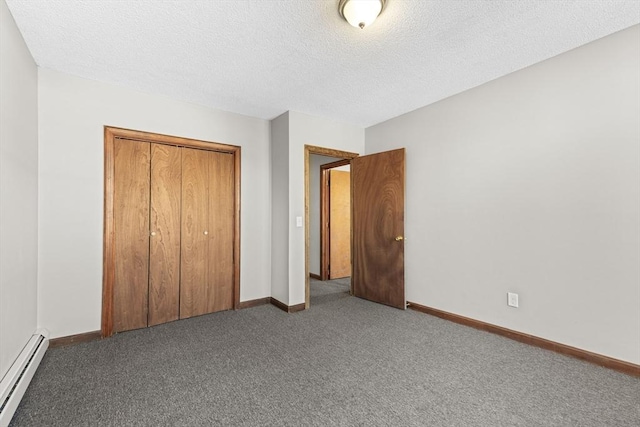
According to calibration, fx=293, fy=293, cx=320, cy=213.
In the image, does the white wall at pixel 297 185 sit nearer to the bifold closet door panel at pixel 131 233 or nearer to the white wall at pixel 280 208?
the white wall at pixel 280 208

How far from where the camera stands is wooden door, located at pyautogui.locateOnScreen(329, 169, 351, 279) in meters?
5.42

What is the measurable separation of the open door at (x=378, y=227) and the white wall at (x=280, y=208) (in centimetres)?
112

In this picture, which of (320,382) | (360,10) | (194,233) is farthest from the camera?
(194,233)

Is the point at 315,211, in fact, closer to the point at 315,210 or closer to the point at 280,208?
the point at 315,210

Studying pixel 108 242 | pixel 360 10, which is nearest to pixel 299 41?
pixel 360 10

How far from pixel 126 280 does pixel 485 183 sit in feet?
12.4

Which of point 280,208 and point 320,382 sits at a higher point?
point 280,208

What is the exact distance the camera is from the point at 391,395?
6.13 feet

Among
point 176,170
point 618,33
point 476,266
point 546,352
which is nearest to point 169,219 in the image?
point 176,170

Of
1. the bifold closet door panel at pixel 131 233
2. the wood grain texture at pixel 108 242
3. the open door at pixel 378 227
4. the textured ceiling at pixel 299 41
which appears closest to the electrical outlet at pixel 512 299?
the open door at pixel 378 227

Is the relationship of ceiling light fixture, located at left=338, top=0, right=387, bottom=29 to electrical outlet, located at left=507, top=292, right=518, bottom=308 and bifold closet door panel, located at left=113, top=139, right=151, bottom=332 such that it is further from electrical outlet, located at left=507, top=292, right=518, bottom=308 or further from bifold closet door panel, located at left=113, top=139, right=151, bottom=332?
electrical outlet, located at left=507, top=292, right=518, bottom=308

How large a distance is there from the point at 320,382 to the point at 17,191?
98.3 inches

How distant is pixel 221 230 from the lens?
3.60 metres

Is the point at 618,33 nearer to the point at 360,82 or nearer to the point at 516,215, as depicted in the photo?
the point at 516,215
